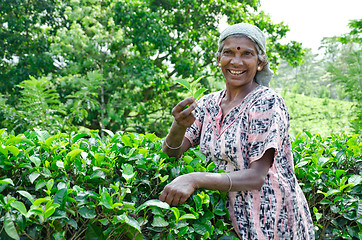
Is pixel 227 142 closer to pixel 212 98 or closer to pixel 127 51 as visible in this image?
pixel 212 98

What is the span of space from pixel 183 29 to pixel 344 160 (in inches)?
255

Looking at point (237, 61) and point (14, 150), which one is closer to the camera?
point (14, 150)

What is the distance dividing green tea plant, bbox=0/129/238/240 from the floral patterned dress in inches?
3.8

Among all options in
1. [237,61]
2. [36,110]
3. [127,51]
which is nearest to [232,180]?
[237,61]

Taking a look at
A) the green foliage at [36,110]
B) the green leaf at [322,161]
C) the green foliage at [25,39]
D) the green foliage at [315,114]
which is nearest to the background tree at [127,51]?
the green foliage at [25,39]

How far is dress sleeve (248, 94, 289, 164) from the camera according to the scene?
1521mm

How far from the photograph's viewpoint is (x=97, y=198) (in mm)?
1316

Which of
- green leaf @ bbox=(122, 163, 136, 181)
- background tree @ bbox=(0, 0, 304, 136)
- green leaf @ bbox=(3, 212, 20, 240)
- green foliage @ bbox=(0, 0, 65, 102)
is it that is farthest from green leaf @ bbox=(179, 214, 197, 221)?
green foliage @ bbox=(0, 0, 65, 102)

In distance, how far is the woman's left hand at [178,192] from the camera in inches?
54.8

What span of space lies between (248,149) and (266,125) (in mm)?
146

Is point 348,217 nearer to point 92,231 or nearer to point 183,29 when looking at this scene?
point 92,231

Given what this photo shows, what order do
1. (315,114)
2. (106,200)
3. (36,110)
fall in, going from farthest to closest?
(315,114) < (36,110) < (106,200)

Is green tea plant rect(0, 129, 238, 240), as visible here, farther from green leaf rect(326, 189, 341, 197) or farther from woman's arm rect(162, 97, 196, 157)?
green leaf rect(326, 189, 341, 197)

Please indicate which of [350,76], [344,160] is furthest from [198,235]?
[350,76]
